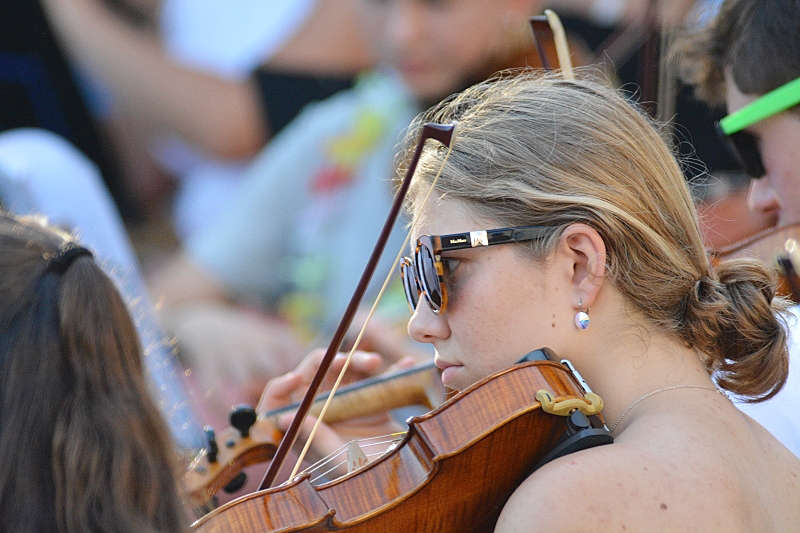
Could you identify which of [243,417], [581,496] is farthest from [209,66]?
[581,496]

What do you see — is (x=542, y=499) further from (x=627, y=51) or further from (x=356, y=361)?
(x=627, y=51)

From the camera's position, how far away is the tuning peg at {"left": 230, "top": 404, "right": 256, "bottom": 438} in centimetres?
188

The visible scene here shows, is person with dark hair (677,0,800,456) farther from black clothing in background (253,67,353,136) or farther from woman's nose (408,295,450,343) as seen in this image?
black clothing in background (253,67,353,136)

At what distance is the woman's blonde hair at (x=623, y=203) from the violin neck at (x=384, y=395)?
57cm

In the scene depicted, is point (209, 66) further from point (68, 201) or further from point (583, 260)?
point (583, 260)

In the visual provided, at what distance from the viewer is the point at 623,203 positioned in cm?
152

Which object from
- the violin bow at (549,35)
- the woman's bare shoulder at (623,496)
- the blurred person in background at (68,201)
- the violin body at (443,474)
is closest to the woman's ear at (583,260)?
the violin body at (443,474)

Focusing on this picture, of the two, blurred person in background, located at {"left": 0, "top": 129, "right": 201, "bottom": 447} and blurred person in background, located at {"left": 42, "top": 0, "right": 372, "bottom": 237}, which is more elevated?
blurred person in background, located at {"left": 42, "top": 0, "right": 372, "bottom": 237}

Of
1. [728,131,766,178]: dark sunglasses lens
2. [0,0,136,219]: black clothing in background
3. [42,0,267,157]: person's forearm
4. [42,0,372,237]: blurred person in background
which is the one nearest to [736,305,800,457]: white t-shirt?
[728,131,766,178]: dark sunglasses lens

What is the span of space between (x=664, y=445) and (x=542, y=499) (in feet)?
0.69

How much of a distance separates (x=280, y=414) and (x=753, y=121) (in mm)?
1213

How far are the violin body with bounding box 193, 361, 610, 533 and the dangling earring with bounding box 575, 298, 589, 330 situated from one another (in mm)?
108

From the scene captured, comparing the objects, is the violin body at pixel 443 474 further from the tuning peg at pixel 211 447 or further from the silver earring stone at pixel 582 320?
the tuning peg at pixel 211 447

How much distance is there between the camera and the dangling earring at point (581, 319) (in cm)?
150
